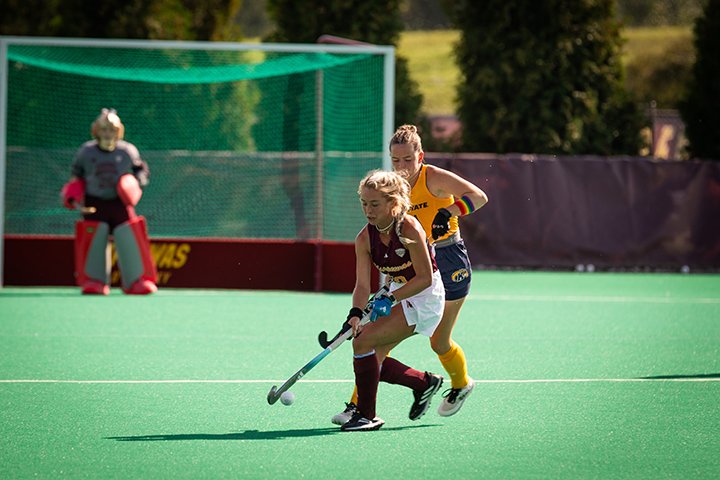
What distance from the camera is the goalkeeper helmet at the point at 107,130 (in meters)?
12.1

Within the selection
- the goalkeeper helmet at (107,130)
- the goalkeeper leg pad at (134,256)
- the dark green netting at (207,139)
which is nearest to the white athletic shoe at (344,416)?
the goalkeeper leg pad at (134,256)

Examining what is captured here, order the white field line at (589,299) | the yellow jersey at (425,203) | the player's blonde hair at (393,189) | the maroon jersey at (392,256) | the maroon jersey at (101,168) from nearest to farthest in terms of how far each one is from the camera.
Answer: the player's blonde hair at (393,189) → the maroon jersey at (392,256) → the yellow jersey at (425,203) → the maroon jersey at (101,168) → the white field line at (589,299)

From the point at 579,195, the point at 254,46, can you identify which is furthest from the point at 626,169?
the point at 254,46

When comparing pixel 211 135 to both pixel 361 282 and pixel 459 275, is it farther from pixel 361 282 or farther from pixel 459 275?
pixel 361 282

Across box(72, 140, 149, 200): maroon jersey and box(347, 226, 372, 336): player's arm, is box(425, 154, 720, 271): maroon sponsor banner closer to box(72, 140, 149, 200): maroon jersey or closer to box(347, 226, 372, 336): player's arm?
box(72, 140, 149, 200): maroon jersey

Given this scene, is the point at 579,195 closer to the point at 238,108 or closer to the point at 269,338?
the point at 238,108

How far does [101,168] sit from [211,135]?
717 centimetres

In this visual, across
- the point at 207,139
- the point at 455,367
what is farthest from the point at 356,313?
the point at 207,139

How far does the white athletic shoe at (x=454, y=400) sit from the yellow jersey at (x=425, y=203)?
81cm

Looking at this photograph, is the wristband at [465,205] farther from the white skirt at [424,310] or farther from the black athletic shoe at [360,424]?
the black athletic shoe at [360,424]

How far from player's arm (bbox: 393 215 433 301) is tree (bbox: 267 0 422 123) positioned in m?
12.2

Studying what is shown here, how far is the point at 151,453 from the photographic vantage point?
5.17 m

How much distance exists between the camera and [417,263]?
18.6 ft

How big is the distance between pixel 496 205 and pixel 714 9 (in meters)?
5.15
